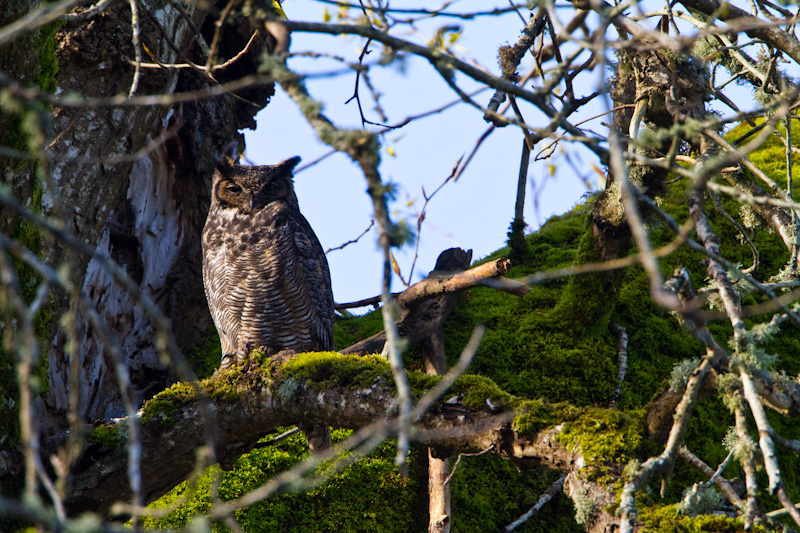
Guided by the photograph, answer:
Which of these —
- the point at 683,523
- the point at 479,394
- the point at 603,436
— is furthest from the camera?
the point at 479,394

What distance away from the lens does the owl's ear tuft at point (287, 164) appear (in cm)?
414

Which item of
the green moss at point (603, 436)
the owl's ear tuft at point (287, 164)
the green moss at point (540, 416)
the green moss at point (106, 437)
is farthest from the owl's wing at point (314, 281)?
the green moss at point (603, 436)

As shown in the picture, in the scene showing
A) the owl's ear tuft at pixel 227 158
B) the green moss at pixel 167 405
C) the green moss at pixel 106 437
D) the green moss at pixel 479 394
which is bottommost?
Result: the green moss at pixel 479 394

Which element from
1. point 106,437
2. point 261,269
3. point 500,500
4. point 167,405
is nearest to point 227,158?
point 261,269

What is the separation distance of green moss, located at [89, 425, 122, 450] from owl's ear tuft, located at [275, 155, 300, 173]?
1.98 m

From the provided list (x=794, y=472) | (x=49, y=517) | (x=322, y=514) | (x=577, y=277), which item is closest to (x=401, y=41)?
(x=49, y=517)

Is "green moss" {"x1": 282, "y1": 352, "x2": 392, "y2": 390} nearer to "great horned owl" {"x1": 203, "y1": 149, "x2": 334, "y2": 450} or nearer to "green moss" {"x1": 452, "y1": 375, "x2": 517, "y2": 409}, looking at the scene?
"green moss" {"x1": 452, "y1": 375, "x2": 517, "y2": 409}

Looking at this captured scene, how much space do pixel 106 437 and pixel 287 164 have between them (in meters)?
2.13

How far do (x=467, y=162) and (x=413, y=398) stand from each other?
1092 mm

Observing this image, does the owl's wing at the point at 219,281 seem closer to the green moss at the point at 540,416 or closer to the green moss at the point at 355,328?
the green moss at the point at 355,328

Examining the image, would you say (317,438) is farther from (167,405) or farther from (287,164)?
(287,164)

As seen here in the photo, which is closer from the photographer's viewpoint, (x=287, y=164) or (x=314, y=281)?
(x=314, y=281)

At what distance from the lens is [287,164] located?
4219 mm

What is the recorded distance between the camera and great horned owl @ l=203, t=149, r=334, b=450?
12.6 feet
